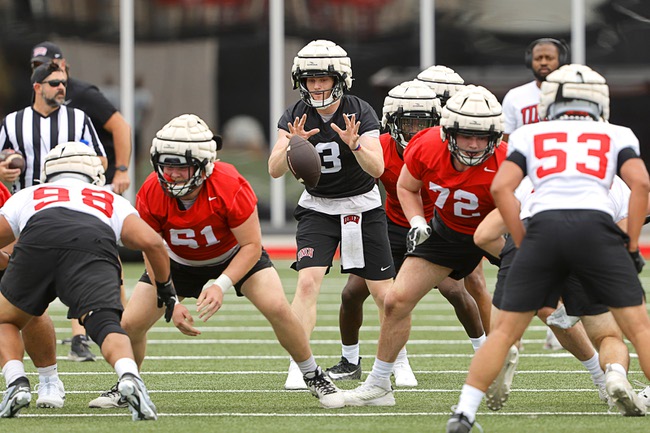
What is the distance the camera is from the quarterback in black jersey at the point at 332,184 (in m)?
6.86

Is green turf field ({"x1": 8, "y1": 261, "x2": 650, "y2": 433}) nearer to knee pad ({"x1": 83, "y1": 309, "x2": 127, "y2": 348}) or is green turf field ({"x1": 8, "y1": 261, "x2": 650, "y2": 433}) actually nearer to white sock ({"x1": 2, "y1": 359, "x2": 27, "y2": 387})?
white sock ({"x1": 2, "y1": 359, "x2": 27, "y2": 387})

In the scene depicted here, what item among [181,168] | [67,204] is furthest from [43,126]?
[181,168]

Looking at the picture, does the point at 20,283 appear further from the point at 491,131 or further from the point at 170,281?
the point at 491,131

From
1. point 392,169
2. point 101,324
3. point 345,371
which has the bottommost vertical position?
point 345,371

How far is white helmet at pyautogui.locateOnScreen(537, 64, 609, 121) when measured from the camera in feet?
17.6

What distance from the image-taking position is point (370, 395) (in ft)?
20.4

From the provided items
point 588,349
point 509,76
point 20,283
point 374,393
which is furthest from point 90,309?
point 509,76

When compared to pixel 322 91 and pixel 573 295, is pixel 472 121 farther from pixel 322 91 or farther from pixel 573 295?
pixel 322 91

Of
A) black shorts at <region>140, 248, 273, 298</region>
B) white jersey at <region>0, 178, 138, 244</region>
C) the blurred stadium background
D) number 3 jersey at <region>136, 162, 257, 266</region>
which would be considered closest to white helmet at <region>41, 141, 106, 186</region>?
white jersey at <region>0, 178, 138, 244</region>

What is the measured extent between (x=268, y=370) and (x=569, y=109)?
2.95m

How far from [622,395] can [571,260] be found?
718 millimetres

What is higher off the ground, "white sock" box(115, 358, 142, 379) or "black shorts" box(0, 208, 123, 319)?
"black shorts" box(0, 208, 123, 319)

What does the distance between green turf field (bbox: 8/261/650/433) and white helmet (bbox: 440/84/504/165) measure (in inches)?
46.1

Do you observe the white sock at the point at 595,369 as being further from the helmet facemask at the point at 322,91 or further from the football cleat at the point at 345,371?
the helmet facemask at the point at 322,91
